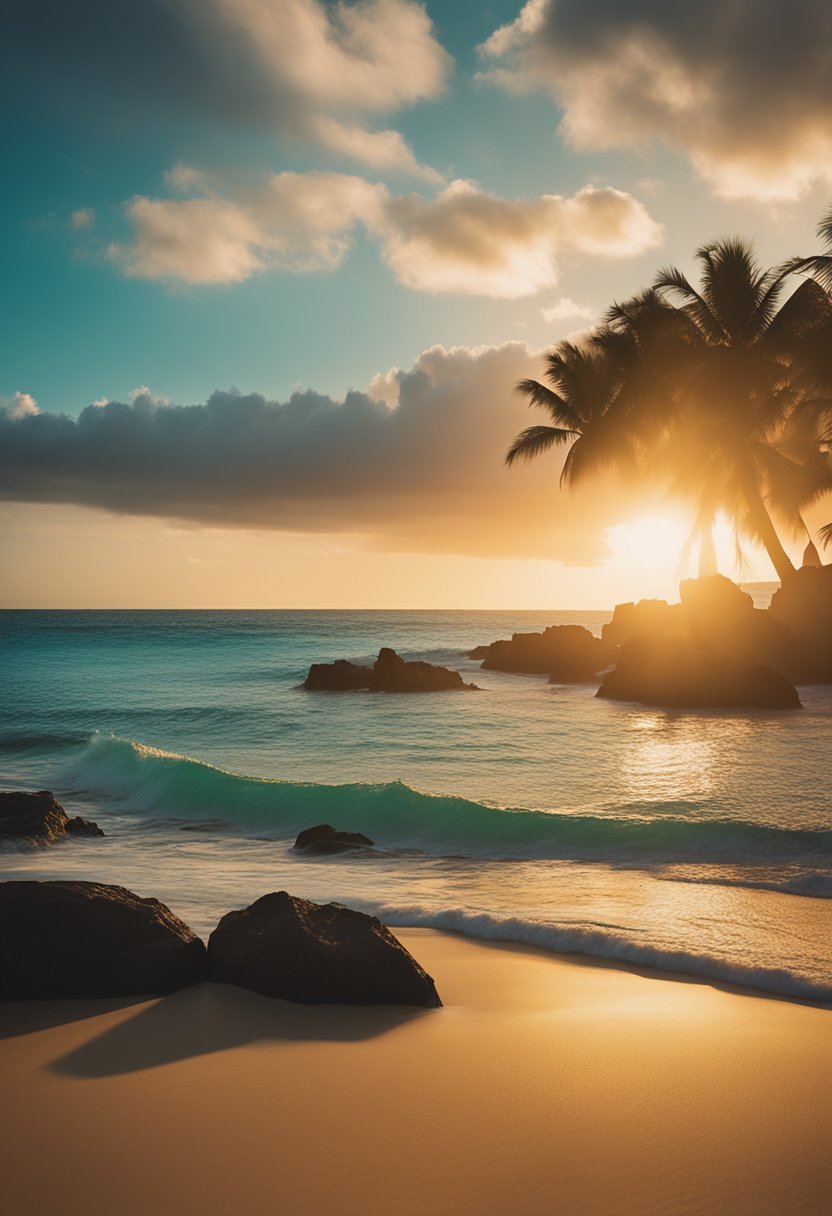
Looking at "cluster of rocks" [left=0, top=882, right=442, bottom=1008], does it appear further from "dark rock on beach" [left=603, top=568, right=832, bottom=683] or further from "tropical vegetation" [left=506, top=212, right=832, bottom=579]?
"tropical vegetation" [left=506, top=212, right=832, bottom=579]

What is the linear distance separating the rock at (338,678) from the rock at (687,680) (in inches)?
377

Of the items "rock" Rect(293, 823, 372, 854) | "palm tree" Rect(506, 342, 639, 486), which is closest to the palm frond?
"palm tree" Rect(506, 342, 639, 486)

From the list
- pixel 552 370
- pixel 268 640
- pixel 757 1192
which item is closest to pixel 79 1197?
pixel 757 1192

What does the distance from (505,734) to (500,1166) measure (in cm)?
1688

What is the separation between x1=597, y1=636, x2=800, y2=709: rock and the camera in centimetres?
2330

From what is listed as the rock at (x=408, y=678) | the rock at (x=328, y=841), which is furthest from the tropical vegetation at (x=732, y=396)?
the rock at (x=328, y=841)

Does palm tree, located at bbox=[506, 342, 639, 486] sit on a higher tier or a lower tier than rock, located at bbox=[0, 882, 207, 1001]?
higher

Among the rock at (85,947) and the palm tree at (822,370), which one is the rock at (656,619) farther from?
the rock at (85,947)

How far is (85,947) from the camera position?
467cm

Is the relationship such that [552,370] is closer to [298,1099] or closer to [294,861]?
[294,861]

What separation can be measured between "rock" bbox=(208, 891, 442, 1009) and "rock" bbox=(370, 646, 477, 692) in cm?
2527

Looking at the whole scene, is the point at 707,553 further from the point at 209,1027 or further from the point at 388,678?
the point at 209,1027

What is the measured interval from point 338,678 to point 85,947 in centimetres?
2759

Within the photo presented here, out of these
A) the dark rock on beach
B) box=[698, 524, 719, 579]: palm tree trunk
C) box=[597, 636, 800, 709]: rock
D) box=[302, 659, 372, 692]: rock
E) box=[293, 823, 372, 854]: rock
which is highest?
box=[698, 524, 719, 579]: palm tree trunk
